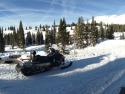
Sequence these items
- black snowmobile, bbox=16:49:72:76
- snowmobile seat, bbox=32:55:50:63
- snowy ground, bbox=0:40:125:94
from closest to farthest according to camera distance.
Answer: snowy ground, bbox=0:40:125:94 < black snowmobile, bbox=16:49:72:76 < snowmobile seat, bbox=32:55:50:63

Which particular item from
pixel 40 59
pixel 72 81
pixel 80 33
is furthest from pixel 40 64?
pixel 80 33

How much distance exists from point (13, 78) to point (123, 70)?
9.73 meters

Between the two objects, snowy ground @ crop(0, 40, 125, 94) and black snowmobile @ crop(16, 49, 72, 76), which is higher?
black snowmobile @ crop(16, 49, 72, 76)

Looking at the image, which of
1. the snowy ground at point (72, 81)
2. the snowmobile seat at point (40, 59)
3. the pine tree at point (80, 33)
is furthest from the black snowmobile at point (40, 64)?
the pine tree at point (80, 33)

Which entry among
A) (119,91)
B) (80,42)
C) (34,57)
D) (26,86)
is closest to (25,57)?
(34,57)

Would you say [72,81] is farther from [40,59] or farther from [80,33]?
[80,33]

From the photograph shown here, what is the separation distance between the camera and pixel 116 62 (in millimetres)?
28656

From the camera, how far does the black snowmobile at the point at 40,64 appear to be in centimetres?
2247

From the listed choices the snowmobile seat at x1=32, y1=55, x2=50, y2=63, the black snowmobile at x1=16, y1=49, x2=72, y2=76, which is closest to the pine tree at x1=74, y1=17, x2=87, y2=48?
the black snowmobile at x1=16, y1=49, x2=72, y2=76

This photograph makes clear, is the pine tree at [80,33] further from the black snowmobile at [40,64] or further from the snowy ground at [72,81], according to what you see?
the snowy ground at [72,81]

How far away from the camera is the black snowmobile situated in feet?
73.7

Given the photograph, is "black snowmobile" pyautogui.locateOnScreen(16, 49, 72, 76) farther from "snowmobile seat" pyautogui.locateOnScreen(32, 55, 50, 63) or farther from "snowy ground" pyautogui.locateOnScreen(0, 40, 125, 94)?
"snowy ground" pyautogui.locateOnScreen(0, 40, 125, 94)

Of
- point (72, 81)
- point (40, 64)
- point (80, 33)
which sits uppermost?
point (80, 33)

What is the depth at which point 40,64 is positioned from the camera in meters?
24.1
